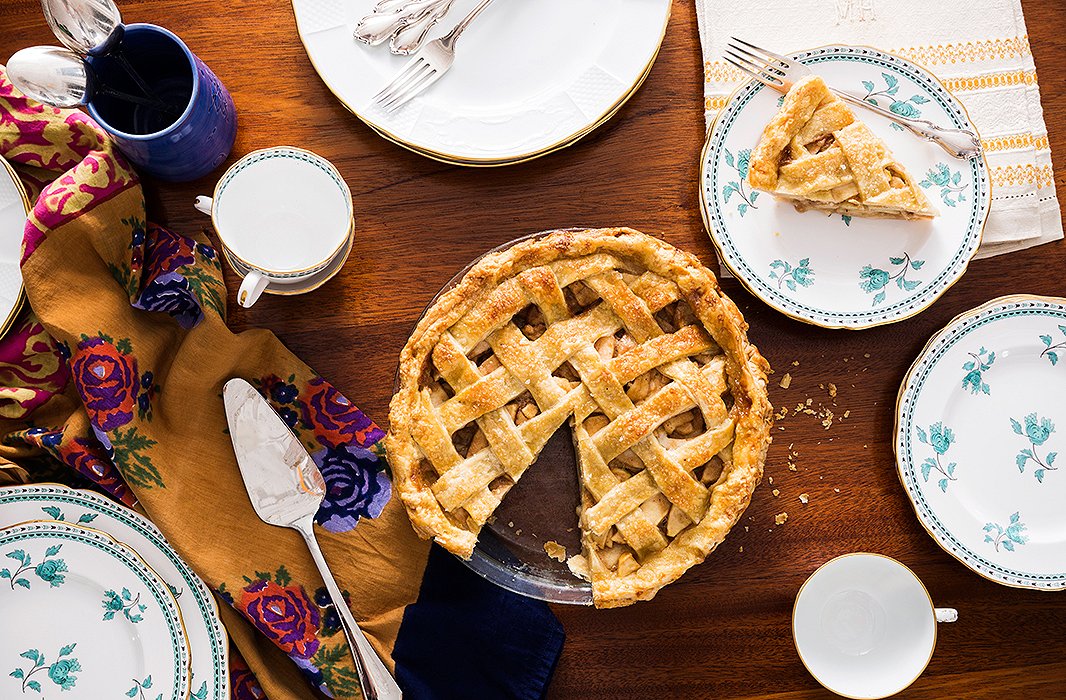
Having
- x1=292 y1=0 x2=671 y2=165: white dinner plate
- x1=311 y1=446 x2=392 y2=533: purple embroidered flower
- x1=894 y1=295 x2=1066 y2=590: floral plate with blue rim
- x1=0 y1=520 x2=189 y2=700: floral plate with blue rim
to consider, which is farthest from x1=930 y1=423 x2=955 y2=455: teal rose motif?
x1=0 y1=520 x2=189 y2=700: floral plate with blue rim

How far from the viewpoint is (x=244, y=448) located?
1.50 metres

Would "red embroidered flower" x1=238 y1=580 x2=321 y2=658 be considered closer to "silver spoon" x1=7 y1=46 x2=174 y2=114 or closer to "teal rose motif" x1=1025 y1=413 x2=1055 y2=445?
"silver spoon" x1=7 y1=46 x2=174 y2=114

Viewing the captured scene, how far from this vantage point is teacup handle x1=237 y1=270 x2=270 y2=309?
141cm

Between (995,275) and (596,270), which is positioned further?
(995,275)

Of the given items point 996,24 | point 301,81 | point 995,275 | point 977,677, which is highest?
point 996,24

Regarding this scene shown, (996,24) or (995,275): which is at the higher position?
(996,24)

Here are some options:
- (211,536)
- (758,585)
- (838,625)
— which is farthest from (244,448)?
(838,625)

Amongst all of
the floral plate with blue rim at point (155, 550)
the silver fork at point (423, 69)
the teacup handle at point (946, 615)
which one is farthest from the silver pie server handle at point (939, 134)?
the floral plate with blue rim at point (155, 550)

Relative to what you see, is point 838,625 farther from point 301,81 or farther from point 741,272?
point 301,81

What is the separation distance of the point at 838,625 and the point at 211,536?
3.48ft

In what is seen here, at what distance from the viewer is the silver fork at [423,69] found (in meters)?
1.52

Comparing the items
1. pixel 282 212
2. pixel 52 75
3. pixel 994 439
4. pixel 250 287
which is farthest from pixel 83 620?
pixel 994 439

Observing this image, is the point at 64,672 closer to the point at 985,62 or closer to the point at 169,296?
the point at 169,296

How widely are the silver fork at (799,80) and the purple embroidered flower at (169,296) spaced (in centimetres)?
99
